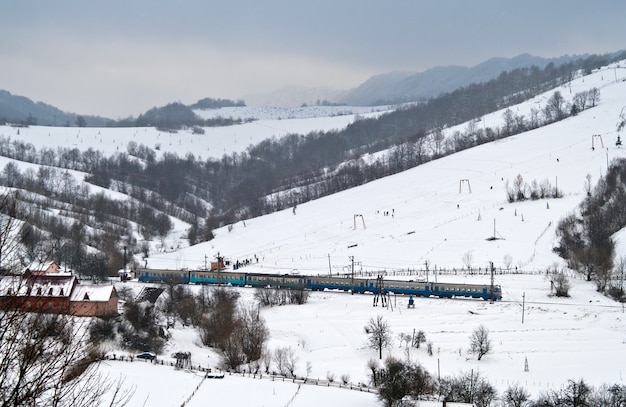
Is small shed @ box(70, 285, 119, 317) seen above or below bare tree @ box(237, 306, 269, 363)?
above

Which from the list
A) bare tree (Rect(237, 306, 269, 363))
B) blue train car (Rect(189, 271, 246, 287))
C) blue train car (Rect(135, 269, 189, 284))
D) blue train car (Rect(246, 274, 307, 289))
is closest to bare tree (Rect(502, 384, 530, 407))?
bare tree (Rect(237, 306, 269, 363))

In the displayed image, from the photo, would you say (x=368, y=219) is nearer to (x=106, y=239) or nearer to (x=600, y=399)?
(x=106, y=239)

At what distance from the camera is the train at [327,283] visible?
42.3 metres

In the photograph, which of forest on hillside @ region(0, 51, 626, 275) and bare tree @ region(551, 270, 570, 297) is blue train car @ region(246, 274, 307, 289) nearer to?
forest on hillside @ region(0, 51, 626, 275)

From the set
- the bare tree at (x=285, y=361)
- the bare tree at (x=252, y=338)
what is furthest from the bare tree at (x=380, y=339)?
the bare tree at (x=252, y=338)

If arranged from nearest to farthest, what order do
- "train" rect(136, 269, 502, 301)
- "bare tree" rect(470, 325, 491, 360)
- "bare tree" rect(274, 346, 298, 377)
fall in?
"bare tree" rect(274, 346, 298, 377) → "bare tree" rect(470, 325, 491, 360) → "train" rect(136, 269, 502, 301)

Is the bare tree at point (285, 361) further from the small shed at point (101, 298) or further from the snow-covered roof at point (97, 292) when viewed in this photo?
the snow-covered roof at point (97, 292)

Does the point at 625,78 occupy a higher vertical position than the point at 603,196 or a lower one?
higher

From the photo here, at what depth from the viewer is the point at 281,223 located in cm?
7844

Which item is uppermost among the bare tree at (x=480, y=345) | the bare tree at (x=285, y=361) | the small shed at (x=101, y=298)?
the small shed at (x=101, y=298)

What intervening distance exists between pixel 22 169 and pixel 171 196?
31.2 m

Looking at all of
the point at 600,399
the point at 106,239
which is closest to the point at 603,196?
the point at 600,399

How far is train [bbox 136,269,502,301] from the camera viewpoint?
139 ft

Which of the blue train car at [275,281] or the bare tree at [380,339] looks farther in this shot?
the blue train car at [275,281]
